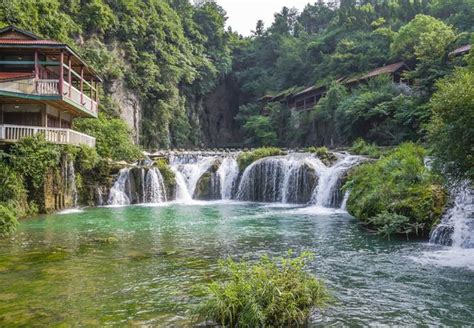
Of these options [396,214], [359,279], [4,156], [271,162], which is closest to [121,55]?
[271,162]

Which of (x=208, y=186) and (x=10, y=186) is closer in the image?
(x=10, y=186)

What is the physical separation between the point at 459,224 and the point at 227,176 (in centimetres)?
1840

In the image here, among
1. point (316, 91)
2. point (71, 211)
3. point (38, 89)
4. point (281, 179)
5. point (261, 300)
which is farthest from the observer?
point (316, 91)

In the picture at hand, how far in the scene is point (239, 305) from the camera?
6.24 meters

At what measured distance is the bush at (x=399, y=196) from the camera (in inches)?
536

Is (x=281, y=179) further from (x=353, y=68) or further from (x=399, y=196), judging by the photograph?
(x=353, y=68)

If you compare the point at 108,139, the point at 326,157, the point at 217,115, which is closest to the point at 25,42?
the point at 108,139

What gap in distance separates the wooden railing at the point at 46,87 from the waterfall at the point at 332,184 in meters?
14.7

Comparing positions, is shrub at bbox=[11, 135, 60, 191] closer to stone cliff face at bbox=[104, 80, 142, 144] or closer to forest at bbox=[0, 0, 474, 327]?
forest at bbox=[0, 0, 474, 327]

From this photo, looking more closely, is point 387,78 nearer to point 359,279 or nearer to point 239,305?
point 359,279

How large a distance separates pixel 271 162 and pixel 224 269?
18.2 meters

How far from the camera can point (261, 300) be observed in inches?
247

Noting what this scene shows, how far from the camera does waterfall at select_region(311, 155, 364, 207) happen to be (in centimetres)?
2231

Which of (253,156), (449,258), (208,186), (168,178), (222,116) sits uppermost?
(222,116)
